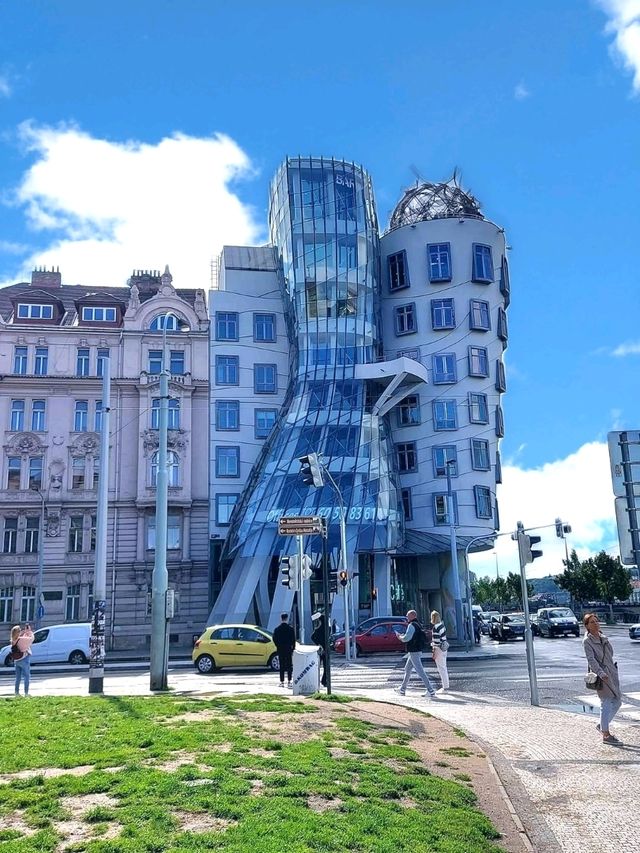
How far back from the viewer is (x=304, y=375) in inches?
1932

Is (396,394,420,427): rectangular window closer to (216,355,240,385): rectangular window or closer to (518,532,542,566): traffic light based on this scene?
(216,355,240,385): rectangular window

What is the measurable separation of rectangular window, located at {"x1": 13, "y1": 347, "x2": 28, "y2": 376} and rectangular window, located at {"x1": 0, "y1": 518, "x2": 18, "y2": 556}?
30.5 feet

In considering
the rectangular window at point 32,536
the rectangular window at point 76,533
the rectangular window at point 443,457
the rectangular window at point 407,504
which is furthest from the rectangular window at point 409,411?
the rectangular window at point 32,536

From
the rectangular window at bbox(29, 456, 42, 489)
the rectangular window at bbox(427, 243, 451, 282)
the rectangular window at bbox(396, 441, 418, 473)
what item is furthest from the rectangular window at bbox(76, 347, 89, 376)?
the rectangular window at bbox(427, 243, 451, 282)

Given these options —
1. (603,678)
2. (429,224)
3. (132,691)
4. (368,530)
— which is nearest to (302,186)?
(429,224)

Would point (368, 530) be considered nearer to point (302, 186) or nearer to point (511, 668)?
point (511, 668)

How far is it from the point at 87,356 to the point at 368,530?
21.3 m

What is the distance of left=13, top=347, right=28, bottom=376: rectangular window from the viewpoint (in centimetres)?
4878

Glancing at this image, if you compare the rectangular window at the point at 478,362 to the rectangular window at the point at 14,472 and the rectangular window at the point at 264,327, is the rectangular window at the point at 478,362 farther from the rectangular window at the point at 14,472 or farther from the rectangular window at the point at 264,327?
the rectangular window at the point at 14,472

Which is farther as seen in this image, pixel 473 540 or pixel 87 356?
pixel 87 356

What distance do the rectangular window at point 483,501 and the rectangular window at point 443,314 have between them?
35.5ft

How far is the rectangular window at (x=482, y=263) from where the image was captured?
5194 centimetres

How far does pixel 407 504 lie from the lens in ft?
164

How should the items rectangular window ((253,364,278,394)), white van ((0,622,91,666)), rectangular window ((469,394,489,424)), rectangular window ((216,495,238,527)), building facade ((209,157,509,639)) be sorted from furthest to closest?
rectangular window ((253,364,278,394)) < rectangular window ((469,394,489,424)) < rectangular window ((216,495,238,527)) < building facade ((209,157,509,639)) < white van ((0,622,91,666))
